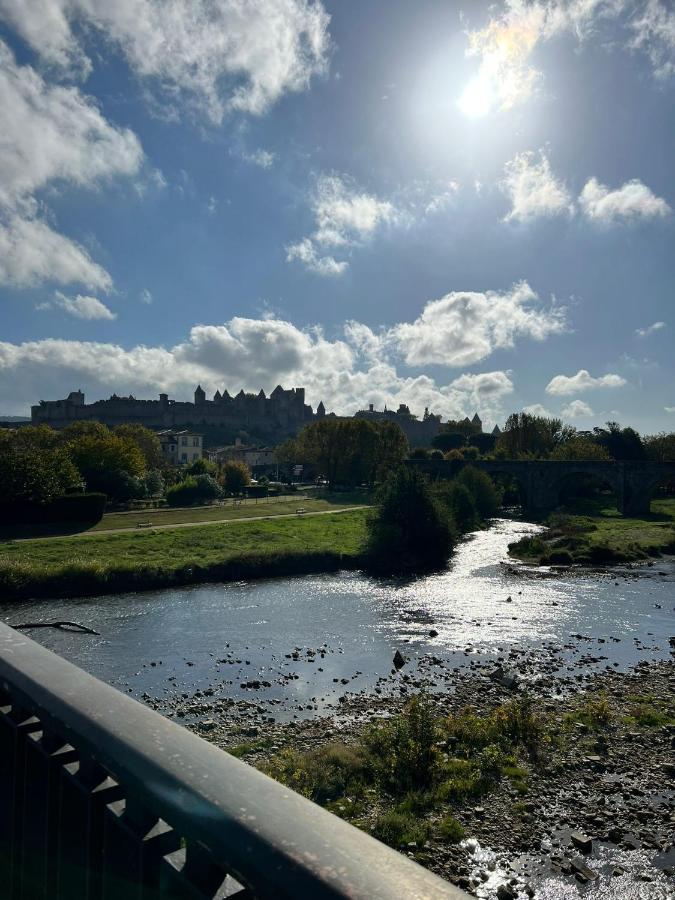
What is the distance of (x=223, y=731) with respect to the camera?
13.4 m

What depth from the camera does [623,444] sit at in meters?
92.3

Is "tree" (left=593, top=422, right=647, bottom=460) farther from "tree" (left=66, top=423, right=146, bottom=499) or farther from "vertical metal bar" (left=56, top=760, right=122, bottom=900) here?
"vertical metal bar" (left=56, top=760, right=122, bottom=900)

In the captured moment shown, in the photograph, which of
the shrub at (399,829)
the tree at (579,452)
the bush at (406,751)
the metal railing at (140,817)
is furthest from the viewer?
the tree at (579,452)

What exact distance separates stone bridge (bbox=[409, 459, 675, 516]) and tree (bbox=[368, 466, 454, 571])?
102ft

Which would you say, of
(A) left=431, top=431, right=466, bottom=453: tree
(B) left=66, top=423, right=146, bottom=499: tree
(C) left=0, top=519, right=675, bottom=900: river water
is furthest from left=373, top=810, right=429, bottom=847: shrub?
(A) left=431, top=431, right=466, bottom=453: tree

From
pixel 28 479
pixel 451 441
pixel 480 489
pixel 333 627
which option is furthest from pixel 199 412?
pixel 333 627

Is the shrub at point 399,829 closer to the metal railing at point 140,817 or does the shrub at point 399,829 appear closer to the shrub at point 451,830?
the shrub at point 451,830

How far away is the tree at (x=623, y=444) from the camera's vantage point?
302 ft

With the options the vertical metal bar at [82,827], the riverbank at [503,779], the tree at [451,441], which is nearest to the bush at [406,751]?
the riverbank at [503,779]

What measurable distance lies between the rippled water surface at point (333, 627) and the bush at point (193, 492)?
2484cm

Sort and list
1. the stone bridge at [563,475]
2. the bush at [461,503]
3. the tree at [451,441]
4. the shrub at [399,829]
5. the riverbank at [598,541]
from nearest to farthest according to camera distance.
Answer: the shrub at [399,829], the riverbank at [598,541], the bush at [461,503], the stone bridge at [563,475], the tree at [451,441]

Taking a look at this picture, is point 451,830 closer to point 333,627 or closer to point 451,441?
point 333,627

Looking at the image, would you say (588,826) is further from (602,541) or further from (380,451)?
(380,451)

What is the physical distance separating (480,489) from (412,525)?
23.4 meters
